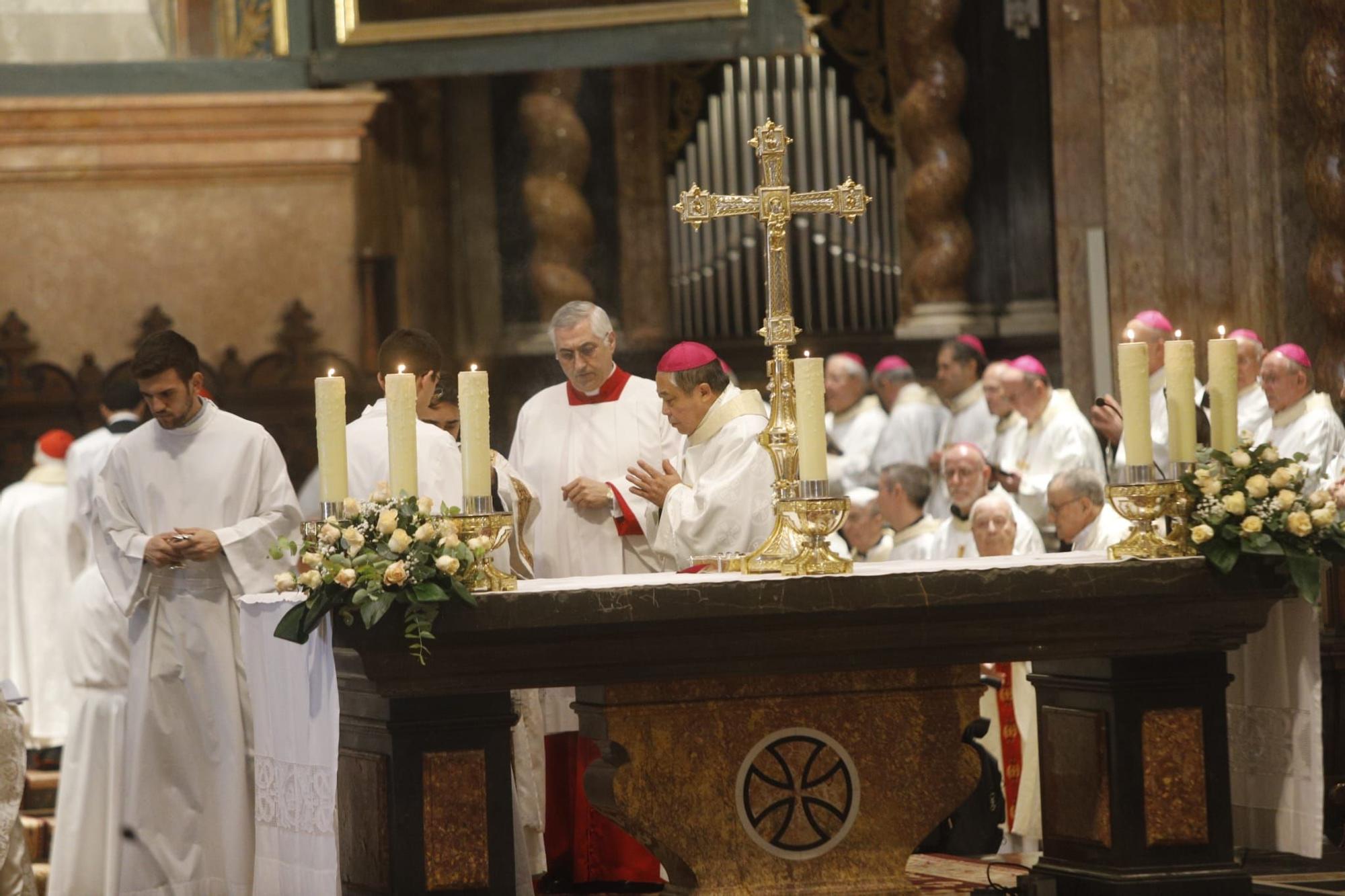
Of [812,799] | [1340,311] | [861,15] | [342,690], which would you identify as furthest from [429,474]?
[861,15]

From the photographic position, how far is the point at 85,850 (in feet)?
23.5

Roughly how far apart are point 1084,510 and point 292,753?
3.06 metres

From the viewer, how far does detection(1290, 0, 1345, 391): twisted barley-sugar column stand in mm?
9844

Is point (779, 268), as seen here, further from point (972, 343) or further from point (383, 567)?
point (972, 343)

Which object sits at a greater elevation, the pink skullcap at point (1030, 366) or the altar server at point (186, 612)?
the pink skullcap at point (1030, 366)

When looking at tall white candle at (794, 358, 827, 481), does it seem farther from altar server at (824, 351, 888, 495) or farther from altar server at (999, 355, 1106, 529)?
altar server at (824, 351, 888, 495)

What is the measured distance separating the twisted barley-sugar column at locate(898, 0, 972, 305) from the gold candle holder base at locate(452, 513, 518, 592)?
7.54 m

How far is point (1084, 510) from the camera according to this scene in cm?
743

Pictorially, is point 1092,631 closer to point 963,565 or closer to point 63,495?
point 963,565

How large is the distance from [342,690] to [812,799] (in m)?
1.22

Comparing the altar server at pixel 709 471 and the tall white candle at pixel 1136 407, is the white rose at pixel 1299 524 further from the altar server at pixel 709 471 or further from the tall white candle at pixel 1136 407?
the altar server at pixel 709 471

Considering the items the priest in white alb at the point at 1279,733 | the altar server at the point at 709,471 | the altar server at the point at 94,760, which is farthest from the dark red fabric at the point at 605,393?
the priest in white alb at the point at 1279,733

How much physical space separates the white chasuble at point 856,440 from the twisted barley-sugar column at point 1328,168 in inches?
96.3

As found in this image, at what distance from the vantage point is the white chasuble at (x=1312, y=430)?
348 inches
